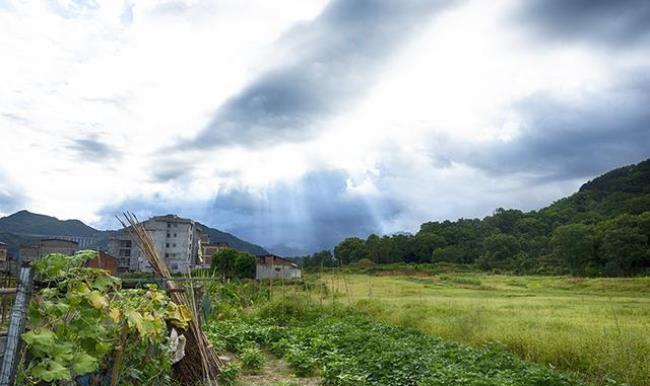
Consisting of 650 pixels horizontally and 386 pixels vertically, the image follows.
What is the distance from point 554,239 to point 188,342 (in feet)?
141

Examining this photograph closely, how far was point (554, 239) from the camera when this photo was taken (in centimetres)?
4281

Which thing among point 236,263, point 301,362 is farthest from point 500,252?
point 301,362

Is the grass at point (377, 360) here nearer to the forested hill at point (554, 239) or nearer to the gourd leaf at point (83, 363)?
the gourd leaf at point (83, 363)

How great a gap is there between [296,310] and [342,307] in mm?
1350

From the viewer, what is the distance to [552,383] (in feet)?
17.8

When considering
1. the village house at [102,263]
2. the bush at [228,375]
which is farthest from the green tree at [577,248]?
the bush at [228,375]

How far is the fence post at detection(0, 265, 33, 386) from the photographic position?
282 cm

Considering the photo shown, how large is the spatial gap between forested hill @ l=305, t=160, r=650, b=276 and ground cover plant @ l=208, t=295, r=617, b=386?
29976mm

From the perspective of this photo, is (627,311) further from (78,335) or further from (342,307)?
(78,335)

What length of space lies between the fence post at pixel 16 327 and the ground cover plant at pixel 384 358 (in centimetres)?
375

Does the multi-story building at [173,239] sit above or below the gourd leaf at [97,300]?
above

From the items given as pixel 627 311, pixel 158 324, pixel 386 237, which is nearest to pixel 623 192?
pixel 386 237

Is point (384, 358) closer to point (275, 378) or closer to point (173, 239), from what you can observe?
point (275, 378)

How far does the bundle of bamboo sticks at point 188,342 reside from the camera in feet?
17.9
